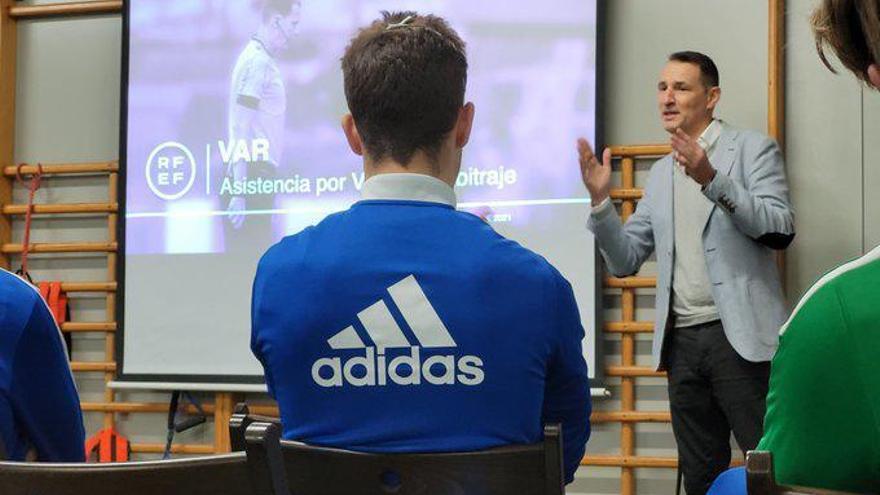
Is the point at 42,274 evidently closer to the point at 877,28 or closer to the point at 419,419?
the point at 419,419

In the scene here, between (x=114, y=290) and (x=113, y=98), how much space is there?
0.90m

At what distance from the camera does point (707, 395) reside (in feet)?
12.0

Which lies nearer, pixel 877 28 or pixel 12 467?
pixel 877 28

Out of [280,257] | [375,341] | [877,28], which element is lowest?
[375,341]

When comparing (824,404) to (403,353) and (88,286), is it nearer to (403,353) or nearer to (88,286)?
(403,353)

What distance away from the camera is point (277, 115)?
4695 mm

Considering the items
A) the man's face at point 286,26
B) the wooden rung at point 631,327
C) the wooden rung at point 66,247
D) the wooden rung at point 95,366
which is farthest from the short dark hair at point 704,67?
the wooden rung at point 95,366

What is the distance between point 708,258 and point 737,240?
110 millimetres

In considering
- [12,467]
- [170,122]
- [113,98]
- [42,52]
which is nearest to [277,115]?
[170,122]

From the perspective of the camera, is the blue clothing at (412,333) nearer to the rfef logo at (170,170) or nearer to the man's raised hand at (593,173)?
the man's raised hand at (593,173)

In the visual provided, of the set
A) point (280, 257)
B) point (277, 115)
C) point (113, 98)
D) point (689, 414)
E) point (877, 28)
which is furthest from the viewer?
point (113, 98)

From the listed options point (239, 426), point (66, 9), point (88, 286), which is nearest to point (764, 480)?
point (239, 426)

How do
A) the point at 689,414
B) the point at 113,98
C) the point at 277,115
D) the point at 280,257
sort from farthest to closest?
the point at 113,98
the point at 277,115
the point at 689,414
the point at 280,257

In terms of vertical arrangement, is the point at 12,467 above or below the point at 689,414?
above
